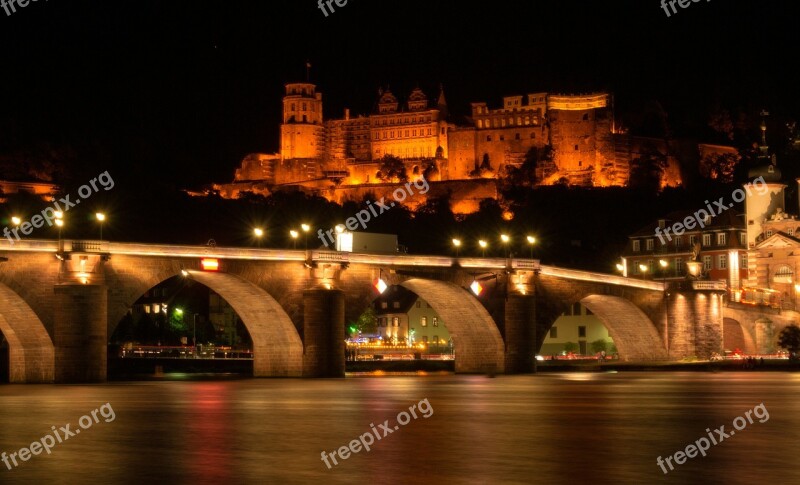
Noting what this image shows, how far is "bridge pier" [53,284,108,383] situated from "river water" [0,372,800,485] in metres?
9.61

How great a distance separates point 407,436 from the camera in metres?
29.0

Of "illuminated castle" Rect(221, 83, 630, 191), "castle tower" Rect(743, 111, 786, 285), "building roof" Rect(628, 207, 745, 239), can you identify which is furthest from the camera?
"illuminated castle" Rect(221, 83, 630, 191)

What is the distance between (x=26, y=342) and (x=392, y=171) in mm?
131290

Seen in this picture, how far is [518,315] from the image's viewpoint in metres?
77.0

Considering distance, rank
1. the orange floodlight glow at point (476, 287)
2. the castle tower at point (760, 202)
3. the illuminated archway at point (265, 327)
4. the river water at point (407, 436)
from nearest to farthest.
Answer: the river water at point (407, 436) → the illuminated archway at point (265, 327) → the orange floodlight glow at point (476, 287) → the castle tower at point (760, 202)

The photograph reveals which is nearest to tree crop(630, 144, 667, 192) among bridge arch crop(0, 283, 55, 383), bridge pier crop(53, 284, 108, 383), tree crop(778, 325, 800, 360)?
tree crop(778, 325, 800, 360)

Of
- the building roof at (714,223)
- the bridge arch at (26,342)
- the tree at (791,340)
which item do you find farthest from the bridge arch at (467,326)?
the building roof at (714,223)

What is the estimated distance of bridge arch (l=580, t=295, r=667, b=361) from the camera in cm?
8931

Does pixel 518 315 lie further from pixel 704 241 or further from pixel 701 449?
pixel 701 449

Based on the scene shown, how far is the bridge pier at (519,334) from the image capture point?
7656 cm

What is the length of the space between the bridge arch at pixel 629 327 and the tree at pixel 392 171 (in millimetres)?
96183

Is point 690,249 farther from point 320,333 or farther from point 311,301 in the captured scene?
point 311,301

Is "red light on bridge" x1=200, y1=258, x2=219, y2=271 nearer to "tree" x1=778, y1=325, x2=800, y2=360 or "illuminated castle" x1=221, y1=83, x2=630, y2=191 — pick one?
"tree" x1=778, y1=325, x2=800, y2=360

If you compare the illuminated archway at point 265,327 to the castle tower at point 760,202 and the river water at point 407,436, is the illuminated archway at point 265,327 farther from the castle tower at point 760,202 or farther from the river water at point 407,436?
the castle tower at point 760,202
